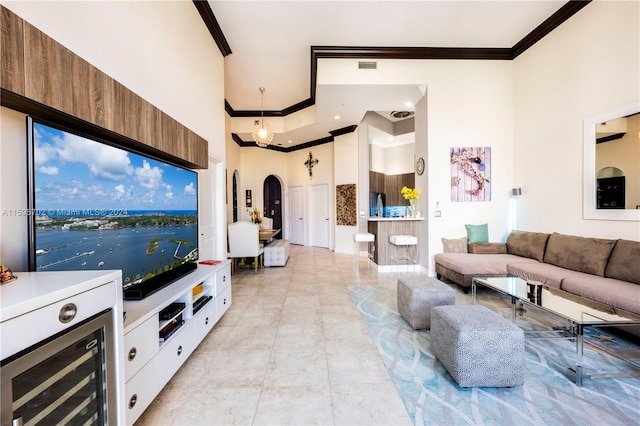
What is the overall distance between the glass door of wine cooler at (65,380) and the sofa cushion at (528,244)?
461 cm

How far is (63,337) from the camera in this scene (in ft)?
2.87

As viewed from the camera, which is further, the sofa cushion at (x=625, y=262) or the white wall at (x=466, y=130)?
the white wall at (x=466, y=130)

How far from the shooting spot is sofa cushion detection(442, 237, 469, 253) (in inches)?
165

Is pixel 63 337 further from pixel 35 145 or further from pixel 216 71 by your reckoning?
pixel 216 71

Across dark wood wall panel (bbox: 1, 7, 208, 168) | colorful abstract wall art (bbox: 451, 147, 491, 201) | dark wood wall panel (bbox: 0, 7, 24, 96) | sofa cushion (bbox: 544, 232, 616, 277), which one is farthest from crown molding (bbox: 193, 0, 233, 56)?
sofa cushion (bbox: 544, 232, 616, 277)

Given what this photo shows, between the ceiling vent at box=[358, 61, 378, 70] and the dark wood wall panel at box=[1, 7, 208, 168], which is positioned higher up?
the ceiling vent at box=[358, 61, 378, 70]

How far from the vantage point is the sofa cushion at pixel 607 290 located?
2061 millimetres

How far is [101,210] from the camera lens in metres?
1.51

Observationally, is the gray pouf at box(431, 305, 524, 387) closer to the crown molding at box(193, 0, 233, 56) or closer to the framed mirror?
the framed mirror

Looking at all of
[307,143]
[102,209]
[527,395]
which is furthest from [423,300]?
[307,143]

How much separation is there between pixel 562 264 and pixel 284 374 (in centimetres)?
355

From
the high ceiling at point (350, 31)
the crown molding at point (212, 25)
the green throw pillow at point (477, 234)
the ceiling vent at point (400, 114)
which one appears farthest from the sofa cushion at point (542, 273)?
the crown molding at point (212, 25)

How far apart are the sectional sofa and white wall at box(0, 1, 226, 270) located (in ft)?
11.9

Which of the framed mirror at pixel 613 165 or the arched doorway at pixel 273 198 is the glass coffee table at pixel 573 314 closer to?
the framed mirror at pixel 613 165
